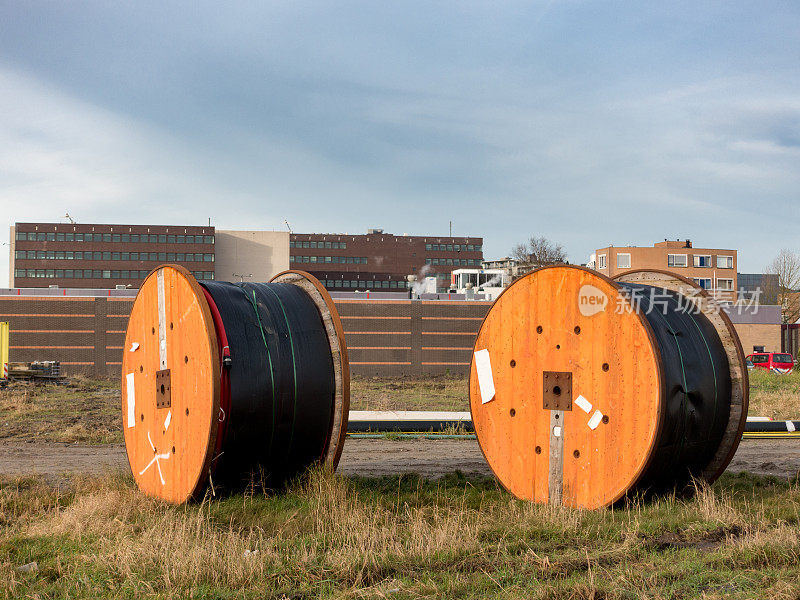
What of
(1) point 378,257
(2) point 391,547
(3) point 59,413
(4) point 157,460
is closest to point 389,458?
(4) point 157,460

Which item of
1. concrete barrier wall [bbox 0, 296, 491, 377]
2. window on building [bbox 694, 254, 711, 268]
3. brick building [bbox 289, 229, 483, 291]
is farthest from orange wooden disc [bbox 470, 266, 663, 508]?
window on building [bbox 694, 254, 711, 268]

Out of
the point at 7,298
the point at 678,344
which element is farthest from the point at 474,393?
the point at 7,298

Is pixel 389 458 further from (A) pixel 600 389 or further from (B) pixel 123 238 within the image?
(B) pixel 123 238

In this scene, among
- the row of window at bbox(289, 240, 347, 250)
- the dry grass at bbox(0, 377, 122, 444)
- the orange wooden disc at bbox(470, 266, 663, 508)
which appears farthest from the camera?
the row of window at bbox(289, 240, 347, 250)

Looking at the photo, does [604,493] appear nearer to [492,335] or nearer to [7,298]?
[492,335]

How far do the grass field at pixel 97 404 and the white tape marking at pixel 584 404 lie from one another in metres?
10.5

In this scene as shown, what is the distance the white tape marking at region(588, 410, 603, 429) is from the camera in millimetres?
7730

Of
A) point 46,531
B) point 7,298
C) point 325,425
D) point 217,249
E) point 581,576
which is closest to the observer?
point 581,576

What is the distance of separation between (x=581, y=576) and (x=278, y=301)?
483cm

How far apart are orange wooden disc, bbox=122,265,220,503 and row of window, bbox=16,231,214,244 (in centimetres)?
8239

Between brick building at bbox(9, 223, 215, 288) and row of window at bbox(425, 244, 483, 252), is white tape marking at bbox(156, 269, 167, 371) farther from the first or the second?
row of window at bbox(425, 244, 483, 252)

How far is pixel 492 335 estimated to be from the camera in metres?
8.95

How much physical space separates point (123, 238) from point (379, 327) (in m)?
50.1

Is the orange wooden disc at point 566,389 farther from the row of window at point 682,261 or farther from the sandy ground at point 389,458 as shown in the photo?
the row of window at point 682,261
